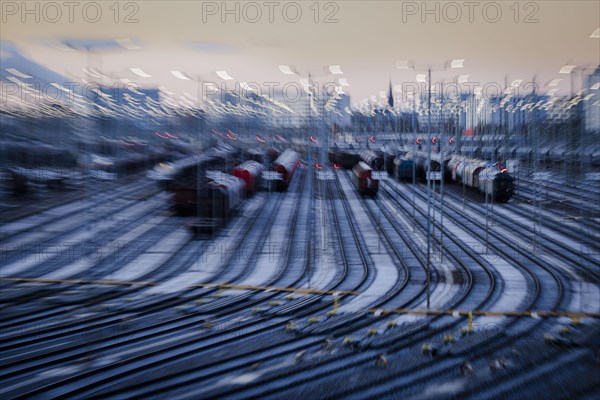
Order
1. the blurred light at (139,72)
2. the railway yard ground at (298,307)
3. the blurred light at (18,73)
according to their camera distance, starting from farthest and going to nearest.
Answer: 1. the blurred light at (18,73)
2. the blurred light at (139,72)
3. the railway yard ground at (298,307)

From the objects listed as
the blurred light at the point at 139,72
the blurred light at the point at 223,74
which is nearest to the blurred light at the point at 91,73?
the blurred light at the point at 139,72

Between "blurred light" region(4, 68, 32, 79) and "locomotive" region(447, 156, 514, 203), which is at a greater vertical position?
"blurred light" region(4, 68, 32, 79)

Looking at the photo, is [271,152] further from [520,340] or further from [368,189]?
[520,340]

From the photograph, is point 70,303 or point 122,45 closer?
point 70,303

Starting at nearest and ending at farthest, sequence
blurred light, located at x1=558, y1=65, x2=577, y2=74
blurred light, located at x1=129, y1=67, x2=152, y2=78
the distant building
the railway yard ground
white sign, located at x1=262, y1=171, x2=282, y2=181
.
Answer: the railway yard ground → blurred light, located at x1=558, y1=65, x2=577, y2=74 → the distant building → blurred light, located at x1=129, y1=67, x2=152, y2=78 → white sign, located at x1=262, y1=171, x2=282, y2=181

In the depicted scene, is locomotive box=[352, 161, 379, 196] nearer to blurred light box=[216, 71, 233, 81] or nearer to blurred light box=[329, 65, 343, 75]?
blurred light box=[216, 71, 233, 81]

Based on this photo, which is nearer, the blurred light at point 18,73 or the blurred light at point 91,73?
the blurred light at point 91,73

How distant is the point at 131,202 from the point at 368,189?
5.55m

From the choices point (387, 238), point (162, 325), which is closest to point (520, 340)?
point (162, 325)

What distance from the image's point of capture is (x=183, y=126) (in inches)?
738

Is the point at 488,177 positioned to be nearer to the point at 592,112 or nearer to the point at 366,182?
the point at 366,182

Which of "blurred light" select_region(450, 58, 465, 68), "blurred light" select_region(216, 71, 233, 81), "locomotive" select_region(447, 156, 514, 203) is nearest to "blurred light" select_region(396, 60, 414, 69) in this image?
"blurred light" select_region(450, 58, 465, 68)

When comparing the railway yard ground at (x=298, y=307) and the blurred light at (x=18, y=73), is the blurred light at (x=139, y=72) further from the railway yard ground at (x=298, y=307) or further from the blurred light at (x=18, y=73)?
the blurred light at (x=18, y=73)

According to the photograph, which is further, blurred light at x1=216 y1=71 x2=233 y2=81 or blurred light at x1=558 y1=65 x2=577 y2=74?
blurred light at x1=216 y1=71 x2=233 y2=81
